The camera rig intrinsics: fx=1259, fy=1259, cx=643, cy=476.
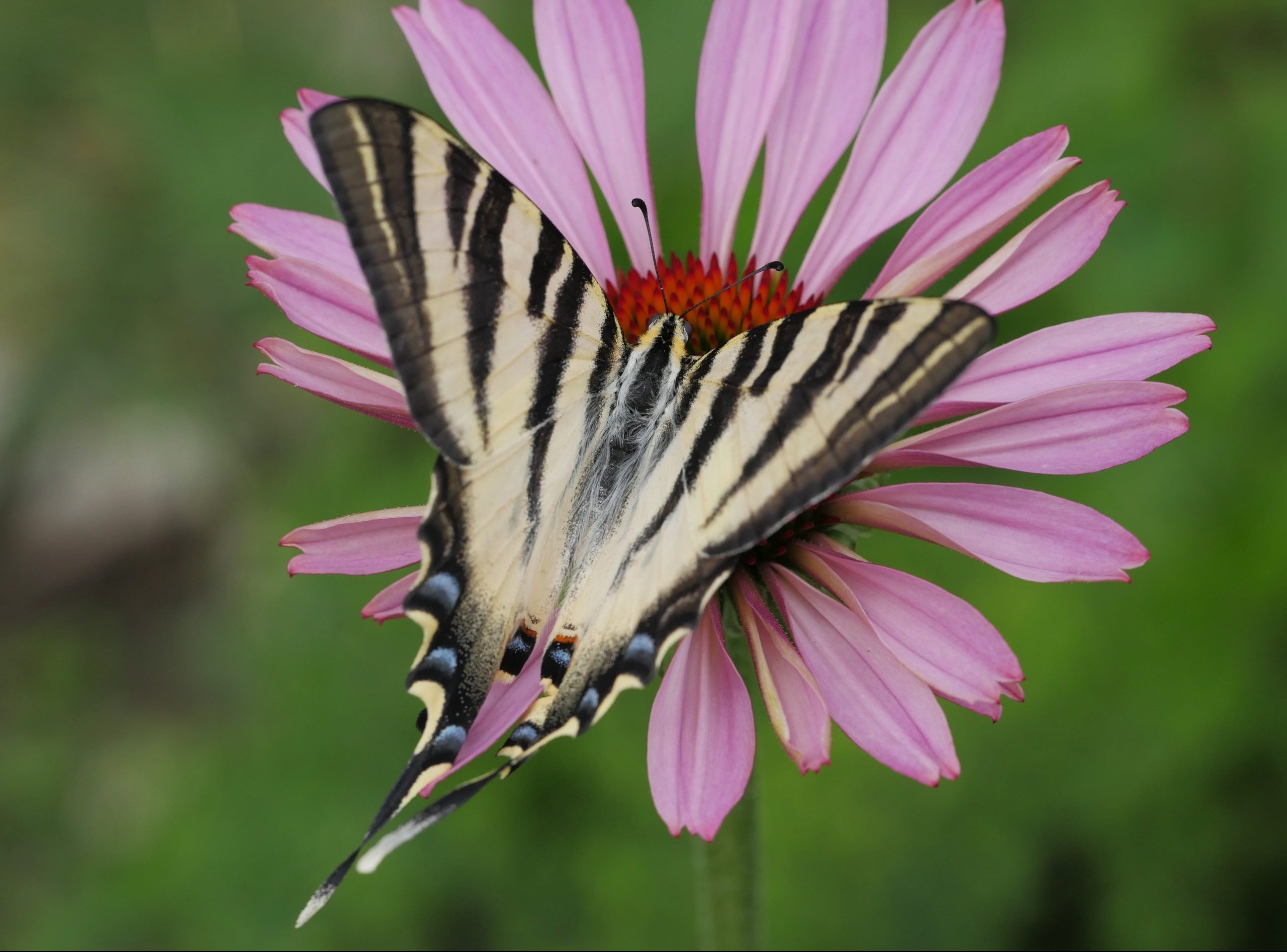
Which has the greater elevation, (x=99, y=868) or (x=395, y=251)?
(x=395, y=251)

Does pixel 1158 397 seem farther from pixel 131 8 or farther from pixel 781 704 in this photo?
pixel 131 8

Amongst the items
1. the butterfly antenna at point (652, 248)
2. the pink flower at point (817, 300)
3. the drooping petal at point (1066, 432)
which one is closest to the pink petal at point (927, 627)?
the pink flower at point (817, 300)

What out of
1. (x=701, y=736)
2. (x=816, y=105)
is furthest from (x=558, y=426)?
(x=816, y=105)

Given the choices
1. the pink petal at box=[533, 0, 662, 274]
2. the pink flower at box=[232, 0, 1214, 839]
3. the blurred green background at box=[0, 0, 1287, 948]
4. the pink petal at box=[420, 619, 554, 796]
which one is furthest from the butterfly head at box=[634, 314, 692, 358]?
the blurred green background at box=[0, 0, 1287, 948]

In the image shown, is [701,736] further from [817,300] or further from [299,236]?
[299,236]

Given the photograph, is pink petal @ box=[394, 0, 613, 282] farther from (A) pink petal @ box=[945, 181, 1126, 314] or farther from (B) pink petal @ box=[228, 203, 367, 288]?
(A) pink petal @ box=[945, 181, 1126, 314]

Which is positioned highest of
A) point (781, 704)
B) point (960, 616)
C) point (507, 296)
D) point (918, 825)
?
point (507, 296)

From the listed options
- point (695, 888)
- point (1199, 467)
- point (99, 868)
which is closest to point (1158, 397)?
point (1199, 467)

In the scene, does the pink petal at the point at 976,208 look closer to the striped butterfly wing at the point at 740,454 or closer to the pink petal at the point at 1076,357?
the pink petal at the point at 1076,357
